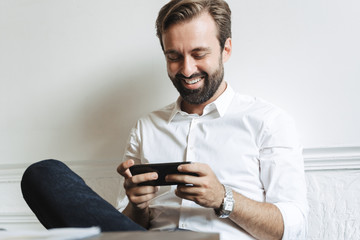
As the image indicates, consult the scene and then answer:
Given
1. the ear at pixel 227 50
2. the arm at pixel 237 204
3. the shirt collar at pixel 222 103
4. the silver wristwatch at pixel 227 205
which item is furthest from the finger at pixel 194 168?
the ear at pixel 227 50

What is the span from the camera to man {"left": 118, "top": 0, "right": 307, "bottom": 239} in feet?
4.37

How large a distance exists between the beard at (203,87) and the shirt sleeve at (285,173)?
0.23 meters

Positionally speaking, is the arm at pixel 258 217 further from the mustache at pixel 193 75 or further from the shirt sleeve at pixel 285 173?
the mustache at pixel 193 75

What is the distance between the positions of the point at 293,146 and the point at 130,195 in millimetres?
547

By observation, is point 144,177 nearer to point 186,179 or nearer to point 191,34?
point 186,179

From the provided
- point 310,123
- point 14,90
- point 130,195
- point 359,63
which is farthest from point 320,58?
point 14,90

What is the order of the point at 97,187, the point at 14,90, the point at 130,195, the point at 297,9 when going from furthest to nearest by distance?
the point at 14,90 < the point at 97,187 < the point at 297,9 < the point at 130,195

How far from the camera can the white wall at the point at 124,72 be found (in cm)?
163

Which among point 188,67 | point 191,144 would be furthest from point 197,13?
point 191,144

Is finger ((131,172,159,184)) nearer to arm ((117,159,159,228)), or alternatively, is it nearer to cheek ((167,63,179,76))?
arm ((117,159,159,228))

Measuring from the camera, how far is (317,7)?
1645 mm

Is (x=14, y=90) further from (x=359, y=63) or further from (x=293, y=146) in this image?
(x=359, y=63)

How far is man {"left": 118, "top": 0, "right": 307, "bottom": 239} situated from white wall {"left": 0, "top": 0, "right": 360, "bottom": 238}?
185 millimetres

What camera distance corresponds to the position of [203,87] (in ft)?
5.06
